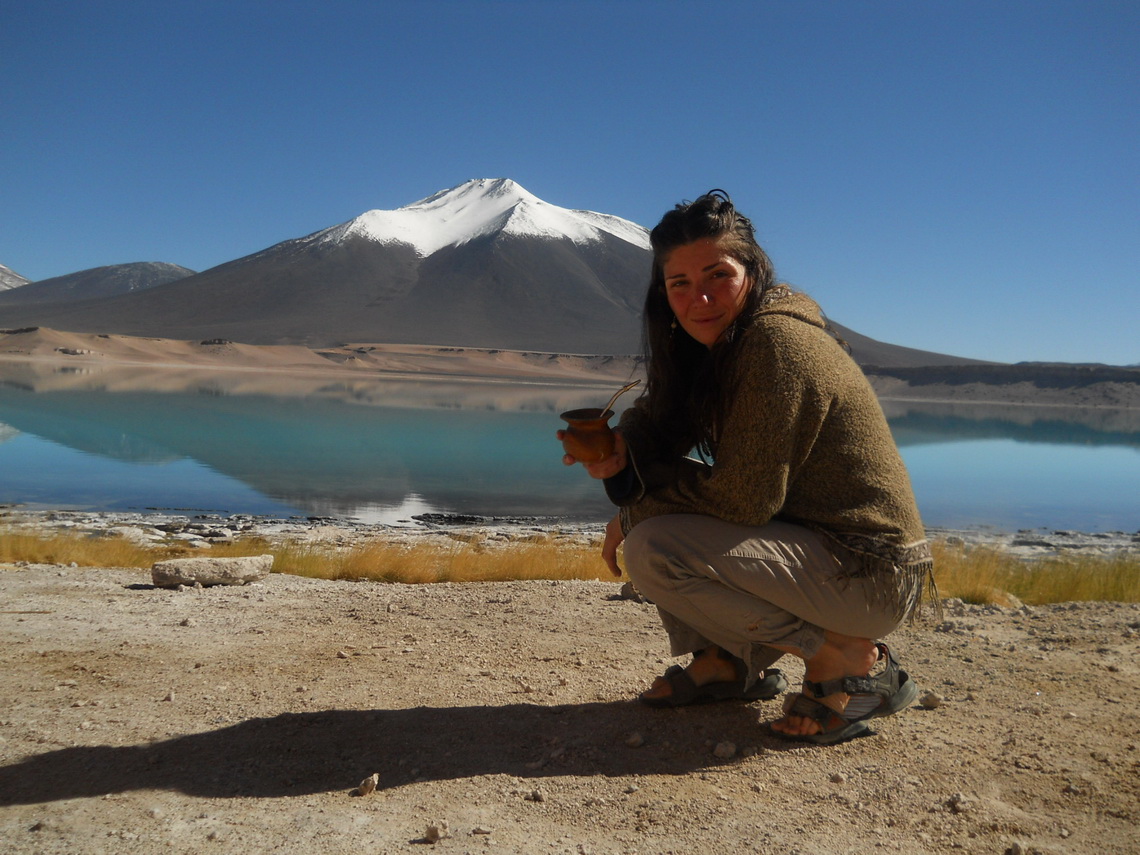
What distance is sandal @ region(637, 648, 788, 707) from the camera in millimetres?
2348

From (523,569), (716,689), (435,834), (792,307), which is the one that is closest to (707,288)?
(792,307)

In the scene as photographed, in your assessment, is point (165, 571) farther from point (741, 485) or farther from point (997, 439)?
point (997, 439)

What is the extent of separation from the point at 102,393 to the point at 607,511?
1997 cm

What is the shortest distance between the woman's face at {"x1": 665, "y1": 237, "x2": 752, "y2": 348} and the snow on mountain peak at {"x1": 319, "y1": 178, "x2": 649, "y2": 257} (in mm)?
150560

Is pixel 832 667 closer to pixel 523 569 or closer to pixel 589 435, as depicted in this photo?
pixel 589 435

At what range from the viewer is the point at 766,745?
2.15 m

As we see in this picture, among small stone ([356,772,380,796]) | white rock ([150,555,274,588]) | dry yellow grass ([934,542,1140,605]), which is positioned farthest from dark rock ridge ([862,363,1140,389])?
small stone ([356,772,380,796])

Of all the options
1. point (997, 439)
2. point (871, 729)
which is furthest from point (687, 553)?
point (997, 439)

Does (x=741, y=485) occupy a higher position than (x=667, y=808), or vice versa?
(x=741, y=485)

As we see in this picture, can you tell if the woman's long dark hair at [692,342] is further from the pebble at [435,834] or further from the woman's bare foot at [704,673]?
the pebble at [435,834]

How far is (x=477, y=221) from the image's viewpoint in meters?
167

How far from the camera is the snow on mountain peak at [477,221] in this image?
154250 millimetres

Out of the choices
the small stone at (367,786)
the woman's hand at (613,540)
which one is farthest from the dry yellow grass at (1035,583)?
the small stone at (367,786)

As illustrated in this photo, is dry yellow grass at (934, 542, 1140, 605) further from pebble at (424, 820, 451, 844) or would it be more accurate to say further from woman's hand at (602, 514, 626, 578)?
pebble at (424, 820, 451, 844)
